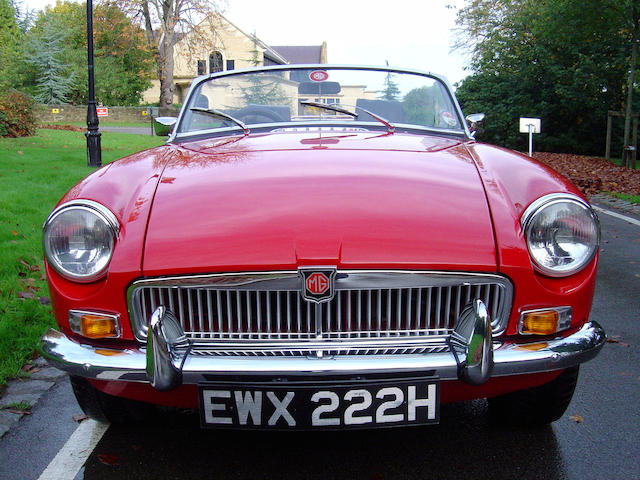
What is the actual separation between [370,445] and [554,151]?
24285 millimetres

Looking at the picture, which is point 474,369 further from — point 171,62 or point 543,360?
point 171,62

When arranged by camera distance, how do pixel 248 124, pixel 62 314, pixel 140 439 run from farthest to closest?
pixel 248 124
pixel 140 439
pixel 62 314

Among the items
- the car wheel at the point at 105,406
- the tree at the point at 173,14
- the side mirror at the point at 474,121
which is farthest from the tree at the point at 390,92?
the tree at the point at 173,14

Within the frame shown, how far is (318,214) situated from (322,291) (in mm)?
272

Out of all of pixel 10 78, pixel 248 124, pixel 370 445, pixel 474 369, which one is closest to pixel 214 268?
pixel 474 369

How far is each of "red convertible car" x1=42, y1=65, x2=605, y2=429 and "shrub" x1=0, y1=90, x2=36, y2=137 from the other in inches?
585

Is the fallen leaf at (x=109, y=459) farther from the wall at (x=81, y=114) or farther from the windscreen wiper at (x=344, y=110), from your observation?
the wall at (x=81, y=114)

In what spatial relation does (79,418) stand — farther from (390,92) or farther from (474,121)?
(474,121)

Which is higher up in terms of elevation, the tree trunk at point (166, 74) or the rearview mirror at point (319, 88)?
the tree trunk at point (166, 74)

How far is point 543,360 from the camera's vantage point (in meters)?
2.04

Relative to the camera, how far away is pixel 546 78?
2522cm

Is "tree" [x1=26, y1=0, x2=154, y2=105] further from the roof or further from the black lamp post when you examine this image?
the black lamp post

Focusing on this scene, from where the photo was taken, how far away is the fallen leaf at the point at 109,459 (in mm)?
2365

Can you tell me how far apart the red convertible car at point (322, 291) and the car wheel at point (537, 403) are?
1 centimetres
